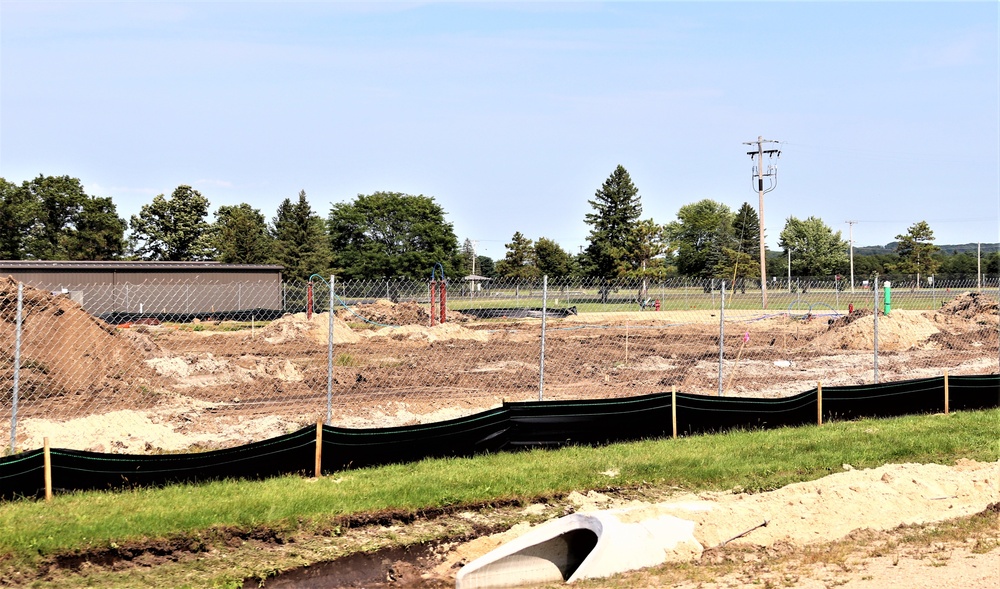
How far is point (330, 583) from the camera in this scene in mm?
7840

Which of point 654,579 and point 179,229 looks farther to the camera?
point 179,229

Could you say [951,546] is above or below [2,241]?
below

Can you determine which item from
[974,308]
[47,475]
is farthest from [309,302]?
[974,308]

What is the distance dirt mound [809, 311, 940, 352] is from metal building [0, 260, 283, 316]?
23.4m

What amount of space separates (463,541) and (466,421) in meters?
2.84

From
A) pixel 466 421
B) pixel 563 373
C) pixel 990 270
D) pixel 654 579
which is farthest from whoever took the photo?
pixel 990 270

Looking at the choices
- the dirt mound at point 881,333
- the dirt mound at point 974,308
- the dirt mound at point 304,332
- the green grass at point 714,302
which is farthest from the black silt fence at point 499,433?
the green grass at point 714,302

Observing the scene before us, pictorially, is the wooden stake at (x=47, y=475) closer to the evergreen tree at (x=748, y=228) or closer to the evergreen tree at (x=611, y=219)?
the evergreen tree at (x=611, y=219)

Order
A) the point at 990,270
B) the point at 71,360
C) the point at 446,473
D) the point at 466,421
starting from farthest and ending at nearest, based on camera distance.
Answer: the point at 990,270 → the point at 71,360 → the point at 466,421 → the point at 446,473

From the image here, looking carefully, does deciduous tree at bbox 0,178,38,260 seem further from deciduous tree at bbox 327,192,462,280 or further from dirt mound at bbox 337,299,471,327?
dirt mound at bbox 337,299,471,327

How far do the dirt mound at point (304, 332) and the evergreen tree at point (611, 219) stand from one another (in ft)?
148

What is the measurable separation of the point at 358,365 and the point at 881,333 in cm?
1869

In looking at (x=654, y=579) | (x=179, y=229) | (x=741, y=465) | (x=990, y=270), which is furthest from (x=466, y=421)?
(x=990, y=270)

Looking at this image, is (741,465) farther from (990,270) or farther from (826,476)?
(990,270)
